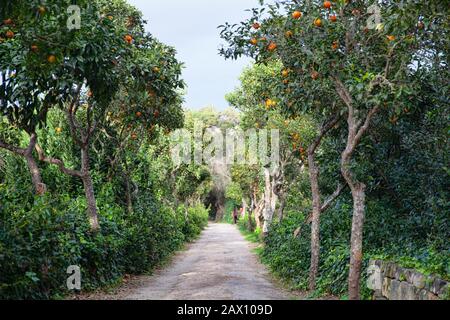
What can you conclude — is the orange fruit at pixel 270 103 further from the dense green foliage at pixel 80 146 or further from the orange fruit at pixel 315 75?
the orange fruit at pixel 315 75

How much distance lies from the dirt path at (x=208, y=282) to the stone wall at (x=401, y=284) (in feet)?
7.56

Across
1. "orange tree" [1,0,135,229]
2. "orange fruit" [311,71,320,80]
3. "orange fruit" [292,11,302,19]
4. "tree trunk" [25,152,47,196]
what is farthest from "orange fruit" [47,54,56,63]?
"orange fruit" [311,71,320,80]

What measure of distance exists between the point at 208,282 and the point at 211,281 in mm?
201

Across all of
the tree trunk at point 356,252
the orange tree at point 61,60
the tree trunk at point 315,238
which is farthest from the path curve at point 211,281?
the orange tree at point 61,60

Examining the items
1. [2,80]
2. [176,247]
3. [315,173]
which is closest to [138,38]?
[2,80]

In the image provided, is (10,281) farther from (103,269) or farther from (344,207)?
(344,207)

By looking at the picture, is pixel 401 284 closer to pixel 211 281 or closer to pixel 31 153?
pixel 211 281

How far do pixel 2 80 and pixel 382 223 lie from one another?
29.3 ft

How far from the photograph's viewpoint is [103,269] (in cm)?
Result: 1213

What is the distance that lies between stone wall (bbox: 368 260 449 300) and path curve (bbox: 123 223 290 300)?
231cm

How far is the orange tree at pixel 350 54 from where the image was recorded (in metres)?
8.65

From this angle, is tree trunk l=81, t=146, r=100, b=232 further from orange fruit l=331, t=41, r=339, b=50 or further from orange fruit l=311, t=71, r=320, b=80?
orange fruit l=331, t=41, r=339, b=50

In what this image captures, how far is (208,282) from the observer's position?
1278 cm

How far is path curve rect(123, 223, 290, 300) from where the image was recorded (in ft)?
35.6
